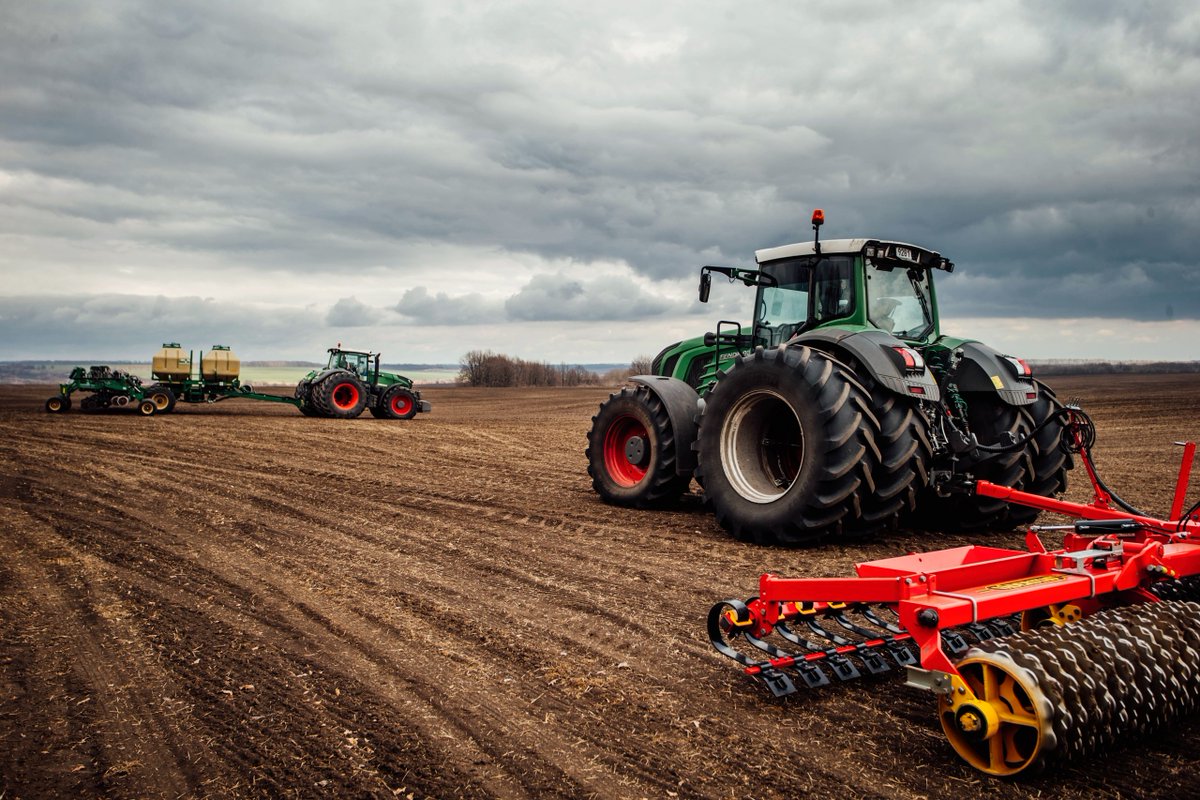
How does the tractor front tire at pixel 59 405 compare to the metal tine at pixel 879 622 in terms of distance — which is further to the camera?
the tractor front tire at pixel 59 405

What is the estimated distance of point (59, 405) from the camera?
21703 mm

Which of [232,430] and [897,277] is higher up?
[897,277]

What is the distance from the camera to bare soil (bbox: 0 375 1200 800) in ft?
9.30

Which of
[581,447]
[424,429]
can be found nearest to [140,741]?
[581,447]

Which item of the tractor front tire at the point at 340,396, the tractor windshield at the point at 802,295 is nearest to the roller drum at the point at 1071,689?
the tractor windshield at the point at 802,295

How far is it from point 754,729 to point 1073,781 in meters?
1.05

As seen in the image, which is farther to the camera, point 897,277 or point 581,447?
point 581,447

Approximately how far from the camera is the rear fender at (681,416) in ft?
25.2

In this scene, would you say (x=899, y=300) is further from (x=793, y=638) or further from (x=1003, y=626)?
(x=793, y=638)

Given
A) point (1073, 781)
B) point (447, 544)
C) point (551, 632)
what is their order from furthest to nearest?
point (447, 544), point (551, 632), point (1073, 781)

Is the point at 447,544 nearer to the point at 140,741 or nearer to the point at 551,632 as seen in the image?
the point at 551,632

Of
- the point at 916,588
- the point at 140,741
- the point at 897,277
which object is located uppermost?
the point at 897,277

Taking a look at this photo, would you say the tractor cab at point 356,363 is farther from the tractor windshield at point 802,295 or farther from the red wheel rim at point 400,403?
the tractor windshield at point 802,295

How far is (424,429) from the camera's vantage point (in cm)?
1903
